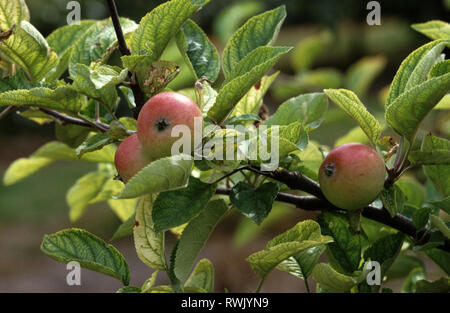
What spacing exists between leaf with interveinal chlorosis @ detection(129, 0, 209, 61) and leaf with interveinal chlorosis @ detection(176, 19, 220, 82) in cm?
5

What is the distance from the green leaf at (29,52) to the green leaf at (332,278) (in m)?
0.32

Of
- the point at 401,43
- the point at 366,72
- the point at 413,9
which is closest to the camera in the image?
the point at 366,72

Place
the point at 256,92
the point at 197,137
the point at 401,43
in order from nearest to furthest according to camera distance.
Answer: the point at 197,137, the point at 256,92, the point at 401,43

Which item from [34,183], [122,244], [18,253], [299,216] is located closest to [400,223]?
[299,216]

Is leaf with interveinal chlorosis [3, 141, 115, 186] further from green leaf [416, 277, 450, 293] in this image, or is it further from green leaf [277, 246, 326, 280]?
green leaf [416, 277, 450, 293]

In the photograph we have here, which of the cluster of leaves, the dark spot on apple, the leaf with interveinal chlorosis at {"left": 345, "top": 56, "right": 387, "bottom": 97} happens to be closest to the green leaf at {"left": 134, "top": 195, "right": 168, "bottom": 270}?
the cluster of leaves

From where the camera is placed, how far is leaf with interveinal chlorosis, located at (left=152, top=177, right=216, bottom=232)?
43 centimetres

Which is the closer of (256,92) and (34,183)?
(256,92)

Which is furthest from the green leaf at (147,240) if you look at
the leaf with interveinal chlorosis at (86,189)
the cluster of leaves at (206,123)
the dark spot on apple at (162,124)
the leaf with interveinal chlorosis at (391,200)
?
the leaf with interveinal chlorosis at (86,189)

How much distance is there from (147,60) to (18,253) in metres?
3.18

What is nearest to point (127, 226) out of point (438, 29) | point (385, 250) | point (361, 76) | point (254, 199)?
point (254, 199)
